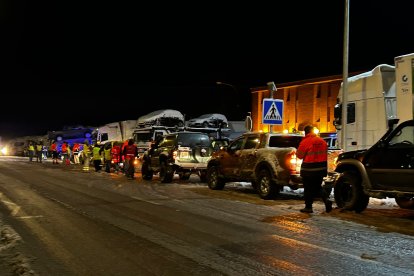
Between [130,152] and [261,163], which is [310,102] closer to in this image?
[130,152]

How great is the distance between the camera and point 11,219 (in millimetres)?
9438

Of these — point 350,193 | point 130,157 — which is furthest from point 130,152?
point 350,193

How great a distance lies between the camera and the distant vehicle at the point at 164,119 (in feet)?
101

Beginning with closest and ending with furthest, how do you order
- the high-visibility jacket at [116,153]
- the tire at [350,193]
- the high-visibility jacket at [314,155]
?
the high-visibility jacket at [314,155] → the tire at [350,193] → the high-visibility jacket at [116,153]

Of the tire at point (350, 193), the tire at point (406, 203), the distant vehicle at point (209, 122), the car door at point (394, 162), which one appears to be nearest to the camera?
the car door at point (394, 162)

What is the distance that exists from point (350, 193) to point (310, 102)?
1247 inches

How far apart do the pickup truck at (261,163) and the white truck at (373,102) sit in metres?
1.72

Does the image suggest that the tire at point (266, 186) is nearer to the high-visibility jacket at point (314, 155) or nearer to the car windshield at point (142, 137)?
the high-visibility jacket at point (314, 155)

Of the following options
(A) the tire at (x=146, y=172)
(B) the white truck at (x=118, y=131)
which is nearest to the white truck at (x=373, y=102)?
(A) the tire at (x=146, y=172)

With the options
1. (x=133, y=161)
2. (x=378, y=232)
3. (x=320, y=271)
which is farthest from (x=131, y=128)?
(x=320, y=271)

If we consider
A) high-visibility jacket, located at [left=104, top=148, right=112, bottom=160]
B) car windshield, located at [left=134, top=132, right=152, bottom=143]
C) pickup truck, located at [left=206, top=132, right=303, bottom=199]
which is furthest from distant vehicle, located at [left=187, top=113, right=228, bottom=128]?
pickup truck, located at [left=206, top=132, right=303, bottom=199]

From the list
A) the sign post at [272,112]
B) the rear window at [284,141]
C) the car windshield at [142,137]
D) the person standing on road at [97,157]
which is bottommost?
the person standing on road at [97,157]

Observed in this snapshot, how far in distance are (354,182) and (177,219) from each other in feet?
12.5

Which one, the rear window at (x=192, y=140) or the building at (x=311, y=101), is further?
the building at (x=311, y=101)
